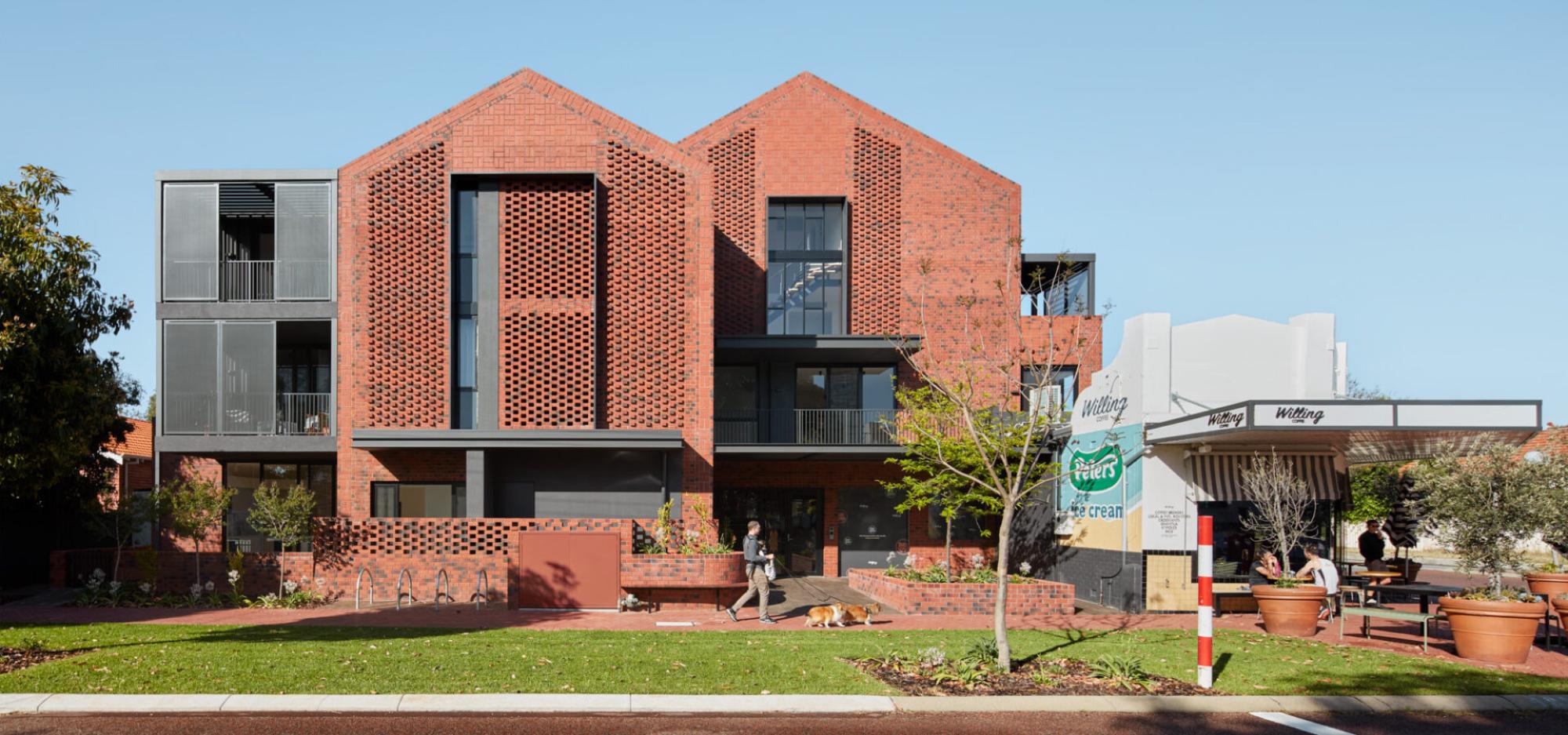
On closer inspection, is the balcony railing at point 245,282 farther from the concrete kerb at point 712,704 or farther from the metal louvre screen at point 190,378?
the concrete kerb at point 712,704

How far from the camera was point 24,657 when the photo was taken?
13.6 m

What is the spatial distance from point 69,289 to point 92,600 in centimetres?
706

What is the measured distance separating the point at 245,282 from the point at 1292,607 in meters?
22.0

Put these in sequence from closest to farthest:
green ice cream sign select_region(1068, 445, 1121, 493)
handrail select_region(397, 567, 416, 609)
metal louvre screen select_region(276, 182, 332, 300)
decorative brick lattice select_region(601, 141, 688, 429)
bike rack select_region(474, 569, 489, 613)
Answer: handrail select_region(397, 567, 416, 609) < bike rack select_region(474, 569, 489, 613) < green ice cream sign select_region(1068, 445, 1121, 493) < decorative brick lattice select_region(601, 141, 688, 429) < metal louvre screen select_region(276, 182, 332, 300)

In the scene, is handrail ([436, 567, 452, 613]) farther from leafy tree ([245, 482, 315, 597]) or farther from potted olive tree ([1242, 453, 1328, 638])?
potted olive tree ([1242, 453, 1328, 638])

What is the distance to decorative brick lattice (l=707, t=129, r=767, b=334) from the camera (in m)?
28.6

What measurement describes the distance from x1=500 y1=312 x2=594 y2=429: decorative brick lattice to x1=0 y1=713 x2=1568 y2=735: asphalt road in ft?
42.5

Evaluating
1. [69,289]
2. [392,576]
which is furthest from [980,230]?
[69,289]

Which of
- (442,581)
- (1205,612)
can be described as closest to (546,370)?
(442,581)

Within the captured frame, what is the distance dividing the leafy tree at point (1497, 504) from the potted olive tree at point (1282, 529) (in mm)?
2503

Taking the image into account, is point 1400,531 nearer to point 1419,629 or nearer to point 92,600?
point 1419,629

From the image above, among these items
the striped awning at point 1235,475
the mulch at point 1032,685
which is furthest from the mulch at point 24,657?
the striped awning at point 1235,475

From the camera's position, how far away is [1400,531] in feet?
82.6

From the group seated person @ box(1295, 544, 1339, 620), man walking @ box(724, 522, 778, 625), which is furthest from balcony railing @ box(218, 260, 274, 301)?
seated person @ box(1295, 544, 1339, 620)
